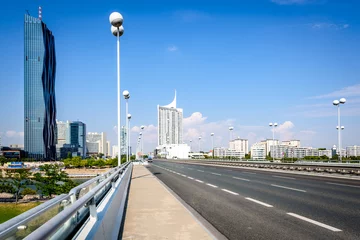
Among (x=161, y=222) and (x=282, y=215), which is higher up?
(x=161, y=222)

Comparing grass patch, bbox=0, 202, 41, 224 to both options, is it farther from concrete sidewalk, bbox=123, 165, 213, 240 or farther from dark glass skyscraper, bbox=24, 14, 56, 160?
dark glass skyscraper, bbox=24, 14, 56, 160

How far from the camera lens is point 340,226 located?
740cm

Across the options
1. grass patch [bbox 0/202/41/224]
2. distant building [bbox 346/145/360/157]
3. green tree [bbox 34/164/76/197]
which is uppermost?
distant building [bbox 346/145/360/157]

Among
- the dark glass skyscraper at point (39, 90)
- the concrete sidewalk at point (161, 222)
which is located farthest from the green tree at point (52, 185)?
the dark glass skyscraper at point (39, 90)

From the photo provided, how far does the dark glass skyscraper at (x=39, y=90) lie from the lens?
181 metres

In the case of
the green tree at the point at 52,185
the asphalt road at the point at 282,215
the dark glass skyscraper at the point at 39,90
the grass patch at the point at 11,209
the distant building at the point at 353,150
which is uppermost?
the dark glass skyscraper at the point at 39,90

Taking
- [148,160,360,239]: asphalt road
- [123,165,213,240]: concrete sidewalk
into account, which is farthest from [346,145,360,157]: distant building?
[123,165,213,240]: concrete sidewalk

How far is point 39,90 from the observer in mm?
181000

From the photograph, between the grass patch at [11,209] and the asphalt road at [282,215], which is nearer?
the asphalt road at [282,215]

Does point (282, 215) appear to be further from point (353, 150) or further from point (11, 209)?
point (353, 150)

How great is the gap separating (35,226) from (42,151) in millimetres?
202066

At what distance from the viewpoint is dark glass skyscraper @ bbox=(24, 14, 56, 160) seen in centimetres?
18075

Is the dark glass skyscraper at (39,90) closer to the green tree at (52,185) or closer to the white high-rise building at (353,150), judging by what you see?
the green tree at (52,185)

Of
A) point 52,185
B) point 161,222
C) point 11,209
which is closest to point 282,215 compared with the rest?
point 161,222
